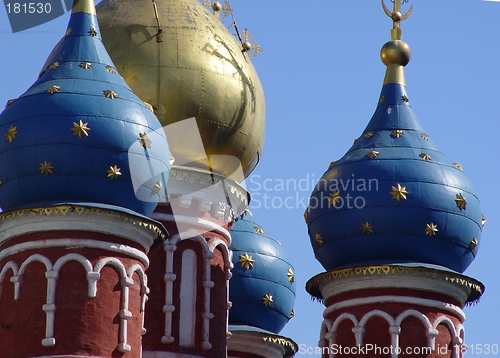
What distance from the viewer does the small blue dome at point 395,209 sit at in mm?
29375

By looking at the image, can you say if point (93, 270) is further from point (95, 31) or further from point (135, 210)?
point (95, 31)

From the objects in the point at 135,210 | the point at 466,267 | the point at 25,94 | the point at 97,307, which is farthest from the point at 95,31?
the point at 466,267

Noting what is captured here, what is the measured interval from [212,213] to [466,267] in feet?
17.0

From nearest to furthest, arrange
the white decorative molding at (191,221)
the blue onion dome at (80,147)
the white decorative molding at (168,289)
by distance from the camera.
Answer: the blue onion dome at (80,147) < the white decorative molding at (168,289) < the white decorative molding at (191,221)

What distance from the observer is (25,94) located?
26.5 meters

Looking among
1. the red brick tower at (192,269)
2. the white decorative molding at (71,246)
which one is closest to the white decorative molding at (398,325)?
the red brick tower at (192,269)

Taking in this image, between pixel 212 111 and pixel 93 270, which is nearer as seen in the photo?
pixel 93 270

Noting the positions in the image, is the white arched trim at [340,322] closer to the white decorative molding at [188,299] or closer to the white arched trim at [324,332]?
the white arched trim at [324,332]

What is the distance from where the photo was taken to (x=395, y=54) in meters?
32.2

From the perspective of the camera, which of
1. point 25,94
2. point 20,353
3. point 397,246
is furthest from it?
point 397,246

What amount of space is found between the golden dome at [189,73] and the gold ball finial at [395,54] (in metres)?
3.09

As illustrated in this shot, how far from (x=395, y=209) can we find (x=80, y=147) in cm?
706

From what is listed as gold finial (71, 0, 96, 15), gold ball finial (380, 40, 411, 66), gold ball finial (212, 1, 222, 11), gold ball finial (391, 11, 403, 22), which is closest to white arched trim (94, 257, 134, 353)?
gold finial (71, 0, 96, 15)

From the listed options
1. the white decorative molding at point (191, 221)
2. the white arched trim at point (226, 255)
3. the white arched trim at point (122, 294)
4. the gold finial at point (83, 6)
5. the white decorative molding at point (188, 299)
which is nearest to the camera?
the white arched trim at point (122, 294)
